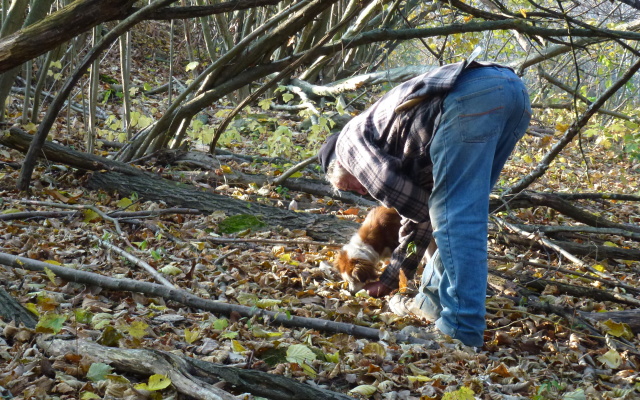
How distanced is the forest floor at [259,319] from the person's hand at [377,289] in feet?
0.25

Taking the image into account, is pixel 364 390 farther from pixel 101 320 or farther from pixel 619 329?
pixel 619 329

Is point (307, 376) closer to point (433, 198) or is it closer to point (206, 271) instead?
point (433, 198)

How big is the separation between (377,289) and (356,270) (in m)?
0.20

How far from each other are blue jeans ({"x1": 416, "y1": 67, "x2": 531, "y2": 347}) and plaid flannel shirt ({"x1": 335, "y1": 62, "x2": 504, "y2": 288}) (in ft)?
0.36

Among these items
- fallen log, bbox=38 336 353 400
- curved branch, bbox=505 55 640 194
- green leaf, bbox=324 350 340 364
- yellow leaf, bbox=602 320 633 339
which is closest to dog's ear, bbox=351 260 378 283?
green leaf, bbox=324 350 340 364

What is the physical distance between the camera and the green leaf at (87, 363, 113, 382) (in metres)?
2.13

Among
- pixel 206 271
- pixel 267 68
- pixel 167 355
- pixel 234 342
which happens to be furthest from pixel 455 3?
A: pixel 167 355

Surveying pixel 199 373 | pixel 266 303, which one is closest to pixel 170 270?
pixel 266 303

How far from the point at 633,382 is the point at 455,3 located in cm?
304

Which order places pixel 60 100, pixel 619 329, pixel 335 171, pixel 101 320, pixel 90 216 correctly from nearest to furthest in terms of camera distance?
1. pixel 101 320
2. pixel 619 329
3. pixel 335 171
4. pixel 90 216
5. pixel 60 100

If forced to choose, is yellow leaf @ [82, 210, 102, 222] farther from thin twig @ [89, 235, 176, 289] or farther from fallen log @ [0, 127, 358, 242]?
fallen log @ [0, 127, 358, 242]

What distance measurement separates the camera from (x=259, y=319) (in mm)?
3135

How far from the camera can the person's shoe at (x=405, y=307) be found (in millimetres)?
3449

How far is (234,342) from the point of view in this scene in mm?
2713
